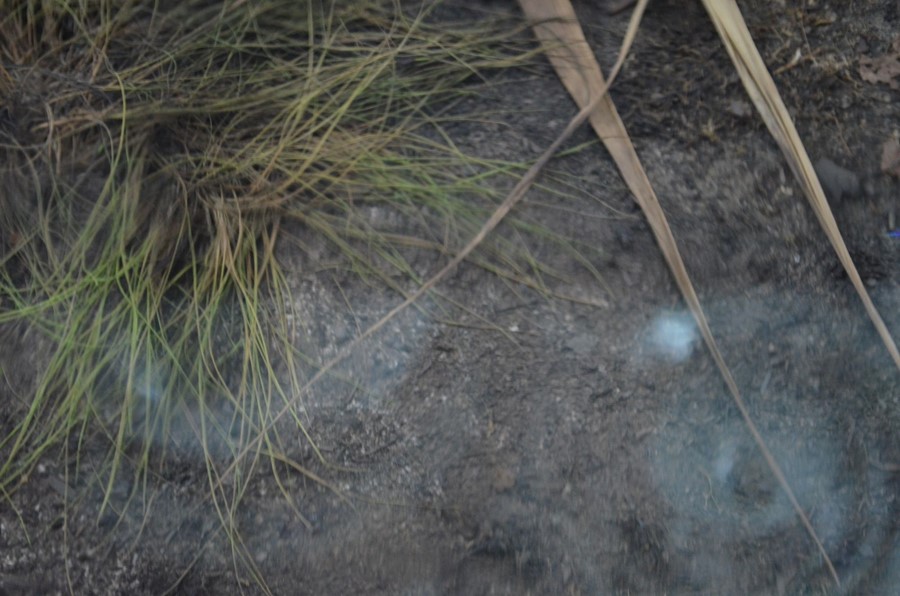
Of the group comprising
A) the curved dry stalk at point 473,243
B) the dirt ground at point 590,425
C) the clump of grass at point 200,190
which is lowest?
the dirt ground at point 590,425

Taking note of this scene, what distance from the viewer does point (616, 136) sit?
1570 mm

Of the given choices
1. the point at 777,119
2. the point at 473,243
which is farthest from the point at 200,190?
the point at 777,119

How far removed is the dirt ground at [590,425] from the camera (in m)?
1.47

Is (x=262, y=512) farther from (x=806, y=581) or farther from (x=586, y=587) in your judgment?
(x=806, y=581)

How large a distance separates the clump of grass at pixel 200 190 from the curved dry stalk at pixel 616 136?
73mm

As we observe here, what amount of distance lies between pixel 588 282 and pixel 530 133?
0.96 feet

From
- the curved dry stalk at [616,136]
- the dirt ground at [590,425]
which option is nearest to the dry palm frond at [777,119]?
the dirt ground at [590,425]

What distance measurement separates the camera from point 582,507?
1.47 metres

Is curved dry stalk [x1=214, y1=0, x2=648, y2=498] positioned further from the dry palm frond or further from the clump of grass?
the dry palm frond

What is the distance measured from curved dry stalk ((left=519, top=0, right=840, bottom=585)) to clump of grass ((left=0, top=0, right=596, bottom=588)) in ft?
0.24

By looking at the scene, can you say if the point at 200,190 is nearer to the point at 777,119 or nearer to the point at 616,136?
the point at 616,136

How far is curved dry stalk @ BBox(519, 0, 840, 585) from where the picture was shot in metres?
1.49

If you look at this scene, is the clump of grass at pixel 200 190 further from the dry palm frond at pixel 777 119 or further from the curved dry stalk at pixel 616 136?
the dry palm frond at pixel 777 119

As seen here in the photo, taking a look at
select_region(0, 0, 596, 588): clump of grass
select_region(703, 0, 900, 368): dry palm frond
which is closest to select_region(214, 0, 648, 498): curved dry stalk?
select_region(0, 0, 596, 588): clump of grass
